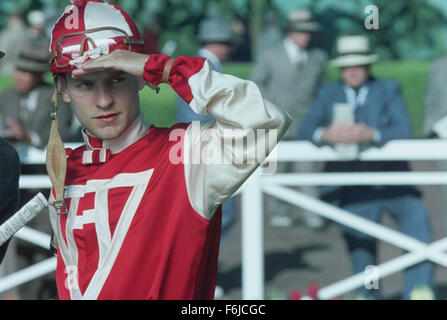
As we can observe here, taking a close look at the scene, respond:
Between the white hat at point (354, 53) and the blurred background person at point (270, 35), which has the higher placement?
the blurred background person at point (270, 35)

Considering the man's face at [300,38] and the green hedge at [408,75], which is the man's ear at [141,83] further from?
the green hedge at [408,75]

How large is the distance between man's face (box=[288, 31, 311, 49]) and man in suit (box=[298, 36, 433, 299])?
3.06 metres

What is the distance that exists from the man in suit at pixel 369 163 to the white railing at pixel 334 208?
0.08 meters

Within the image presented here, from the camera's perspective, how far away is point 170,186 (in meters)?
2.48

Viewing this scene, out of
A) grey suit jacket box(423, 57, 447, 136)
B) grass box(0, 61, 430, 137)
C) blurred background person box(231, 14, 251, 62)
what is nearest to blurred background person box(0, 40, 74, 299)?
grey suit jacket box(423, 57, 447, 136)

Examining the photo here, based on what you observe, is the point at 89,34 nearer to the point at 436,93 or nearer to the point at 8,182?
the point at 8,182

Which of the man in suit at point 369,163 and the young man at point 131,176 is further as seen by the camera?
the man in suit at point 369,163

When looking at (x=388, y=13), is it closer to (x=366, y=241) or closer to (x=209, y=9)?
(x=209, y=9)

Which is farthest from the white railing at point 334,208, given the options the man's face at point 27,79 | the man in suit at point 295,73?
the man in suit at point 295,73

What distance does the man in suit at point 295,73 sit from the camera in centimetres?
834

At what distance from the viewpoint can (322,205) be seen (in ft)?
16.6

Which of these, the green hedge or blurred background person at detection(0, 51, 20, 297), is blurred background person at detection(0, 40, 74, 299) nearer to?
blurred background person at detection(0, 51, 20, 297)
